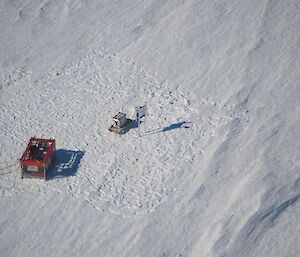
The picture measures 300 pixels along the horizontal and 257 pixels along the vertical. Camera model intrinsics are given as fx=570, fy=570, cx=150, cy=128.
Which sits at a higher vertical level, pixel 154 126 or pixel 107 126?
pixel 154 126

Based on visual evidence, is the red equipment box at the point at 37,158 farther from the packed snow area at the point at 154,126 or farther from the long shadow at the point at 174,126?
the long shadow at the point at 174,126

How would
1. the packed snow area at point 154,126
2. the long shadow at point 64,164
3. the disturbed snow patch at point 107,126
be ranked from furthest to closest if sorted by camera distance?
the long shadow at point 64,164 → the disturbed snow patch at point 107,126 → the packed snow area at point 154,126

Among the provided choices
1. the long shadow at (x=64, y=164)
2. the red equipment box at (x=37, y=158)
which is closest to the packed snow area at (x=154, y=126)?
the long shadow at (x=64, y=164)

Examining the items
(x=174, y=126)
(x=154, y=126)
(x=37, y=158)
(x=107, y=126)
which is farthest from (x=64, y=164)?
(x=174, y=126)

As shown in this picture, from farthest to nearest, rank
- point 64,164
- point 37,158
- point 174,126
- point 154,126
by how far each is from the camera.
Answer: point 154,126 → point 174,126 → point 64,164 → point 37,158

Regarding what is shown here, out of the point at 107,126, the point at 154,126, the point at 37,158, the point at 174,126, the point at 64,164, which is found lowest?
the point at 64,164

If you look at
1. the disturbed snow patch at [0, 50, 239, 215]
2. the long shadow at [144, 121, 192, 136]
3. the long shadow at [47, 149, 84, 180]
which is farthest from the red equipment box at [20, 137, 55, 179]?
the long shadow at [144, 121, 192, 136]

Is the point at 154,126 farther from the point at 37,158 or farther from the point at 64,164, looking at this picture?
the point at 37,158

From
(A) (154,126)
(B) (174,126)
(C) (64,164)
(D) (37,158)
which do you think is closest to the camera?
(D) (37,158)
